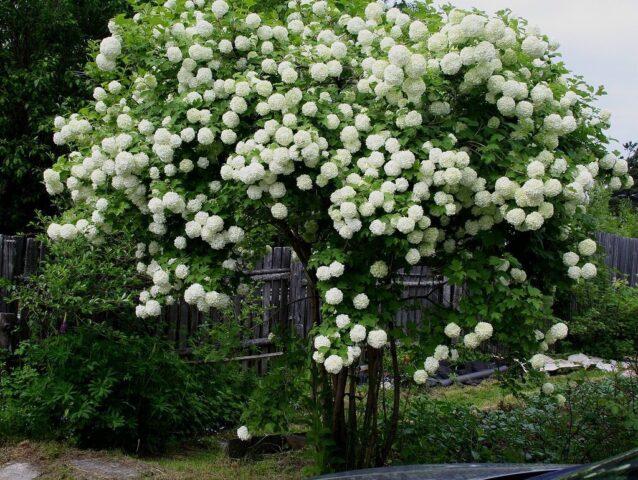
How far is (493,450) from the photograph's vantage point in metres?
5.95

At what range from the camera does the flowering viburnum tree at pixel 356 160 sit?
4141 millimetres

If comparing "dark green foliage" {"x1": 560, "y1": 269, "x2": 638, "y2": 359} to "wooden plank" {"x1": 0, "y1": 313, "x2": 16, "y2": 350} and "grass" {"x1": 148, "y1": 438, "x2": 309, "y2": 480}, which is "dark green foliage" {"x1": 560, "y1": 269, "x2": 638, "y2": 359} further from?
"wooden plank" {"x1": 0, "y1": 313, "x2": 16, "y2": 350}

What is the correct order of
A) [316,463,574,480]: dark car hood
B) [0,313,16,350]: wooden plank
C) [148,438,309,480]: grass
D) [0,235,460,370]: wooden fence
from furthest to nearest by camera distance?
1. [0,235,460,370]: wooden fence
2. [0,313,16,350]: wooden plank
3. [148,438,309,480]: grass
4. [316,463,574,480]: dark car hood

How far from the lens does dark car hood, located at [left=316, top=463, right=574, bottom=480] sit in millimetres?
3162

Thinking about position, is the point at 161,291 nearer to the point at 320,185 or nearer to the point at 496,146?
the point at 320,185

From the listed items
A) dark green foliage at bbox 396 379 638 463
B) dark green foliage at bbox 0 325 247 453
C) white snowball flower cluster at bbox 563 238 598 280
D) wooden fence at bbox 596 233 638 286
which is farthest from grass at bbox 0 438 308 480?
wooden fence at bbox 596 233 638 286

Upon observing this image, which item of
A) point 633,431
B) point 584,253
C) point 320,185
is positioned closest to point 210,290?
point 320,185

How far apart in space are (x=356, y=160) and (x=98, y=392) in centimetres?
300

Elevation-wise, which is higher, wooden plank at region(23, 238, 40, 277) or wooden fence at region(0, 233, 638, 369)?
wooden plank at region(23, 238, 40, 277)

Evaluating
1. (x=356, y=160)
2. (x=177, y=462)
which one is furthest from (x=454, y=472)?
(x=177, y=462)

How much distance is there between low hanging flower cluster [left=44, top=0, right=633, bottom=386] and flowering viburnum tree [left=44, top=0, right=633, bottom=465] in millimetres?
12

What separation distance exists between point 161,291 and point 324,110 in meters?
1.40

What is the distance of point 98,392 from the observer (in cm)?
612

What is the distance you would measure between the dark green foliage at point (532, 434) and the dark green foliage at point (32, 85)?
286 inches
